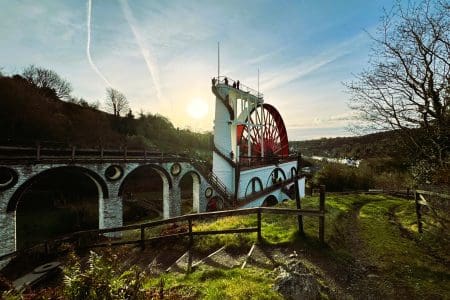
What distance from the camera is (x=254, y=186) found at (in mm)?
20906

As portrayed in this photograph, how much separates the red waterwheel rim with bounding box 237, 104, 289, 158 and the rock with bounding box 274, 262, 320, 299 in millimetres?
18177

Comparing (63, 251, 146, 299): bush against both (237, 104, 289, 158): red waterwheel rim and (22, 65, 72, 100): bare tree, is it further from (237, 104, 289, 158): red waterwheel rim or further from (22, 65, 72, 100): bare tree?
(22, 65, 72, 100): bare tree

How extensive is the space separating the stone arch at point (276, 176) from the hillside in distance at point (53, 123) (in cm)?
1327

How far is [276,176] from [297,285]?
71.3ft

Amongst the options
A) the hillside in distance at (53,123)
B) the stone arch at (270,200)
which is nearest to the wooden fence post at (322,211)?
the hillside in distance at (53,123)

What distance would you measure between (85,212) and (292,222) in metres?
16.2

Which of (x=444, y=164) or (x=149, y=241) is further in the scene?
(x=149, y=241)

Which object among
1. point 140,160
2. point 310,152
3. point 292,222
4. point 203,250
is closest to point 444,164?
point 292,222

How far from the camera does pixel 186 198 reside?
27328 mm

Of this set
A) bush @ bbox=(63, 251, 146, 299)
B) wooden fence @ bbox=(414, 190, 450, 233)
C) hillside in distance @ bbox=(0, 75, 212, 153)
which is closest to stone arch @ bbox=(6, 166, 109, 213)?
hillside in distance @ bbox=(0, 75, 212, 153)

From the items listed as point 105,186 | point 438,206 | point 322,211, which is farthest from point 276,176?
point 322,211

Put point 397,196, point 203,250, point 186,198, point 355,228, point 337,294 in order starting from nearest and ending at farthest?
point 337,294 → point 203,250 → point 355,228 → point 397,196 → point 186,198

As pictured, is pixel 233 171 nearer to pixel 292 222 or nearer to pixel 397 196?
pixel 292 222

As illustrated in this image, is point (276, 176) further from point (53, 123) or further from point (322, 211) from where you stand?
point (53, 123)
